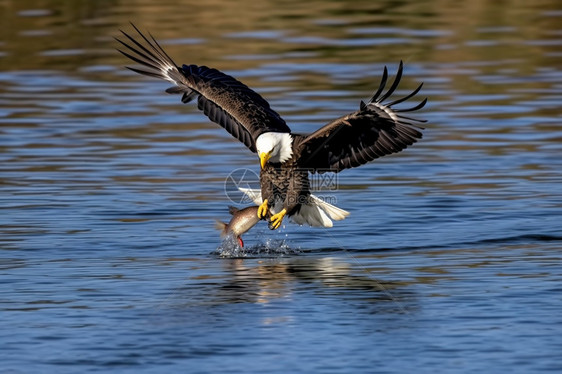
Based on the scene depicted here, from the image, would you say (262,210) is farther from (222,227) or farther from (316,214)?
(316,214)

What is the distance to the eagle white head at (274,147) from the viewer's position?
9.69 meters

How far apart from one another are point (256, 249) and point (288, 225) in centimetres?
85

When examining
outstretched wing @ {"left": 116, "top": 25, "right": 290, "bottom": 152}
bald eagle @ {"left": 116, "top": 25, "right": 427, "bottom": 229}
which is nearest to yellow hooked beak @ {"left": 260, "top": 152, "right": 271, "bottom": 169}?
bald eagle @ {"left": 116, "top": 25, "right": 427, "bottom": 229}

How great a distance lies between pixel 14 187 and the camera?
12.1 m

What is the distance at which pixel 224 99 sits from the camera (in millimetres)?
10508

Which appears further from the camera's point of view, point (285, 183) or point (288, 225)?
point (288, 225)

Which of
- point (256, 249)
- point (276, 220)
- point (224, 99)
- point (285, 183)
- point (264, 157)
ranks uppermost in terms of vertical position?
point (224, 99)

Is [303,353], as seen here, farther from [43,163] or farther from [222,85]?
[43,163]

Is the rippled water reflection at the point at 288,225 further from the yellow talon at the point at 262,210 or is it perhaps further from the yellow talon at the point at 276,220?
the yellow talon at the point at 262,210

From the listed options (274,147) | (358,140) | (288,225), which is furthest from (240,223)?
(288,225)

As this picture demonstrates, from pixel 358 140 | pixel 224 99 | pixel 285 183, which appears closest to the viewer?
pixel 358 140

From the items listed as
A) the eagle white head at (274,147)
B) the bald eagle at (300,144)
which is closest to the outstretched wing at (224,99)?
the bald eagle at (300,144)

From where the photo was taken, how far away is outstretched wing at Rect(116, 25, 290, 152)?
10.4 meters

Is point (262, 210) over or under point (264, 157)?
under
